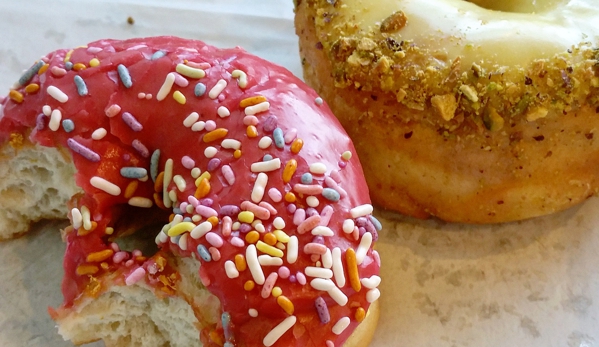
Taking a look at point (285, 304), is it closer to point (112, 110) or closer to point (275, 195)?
point (275, 195)

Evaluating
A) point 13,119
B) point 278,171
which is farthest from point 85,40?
point 278,171

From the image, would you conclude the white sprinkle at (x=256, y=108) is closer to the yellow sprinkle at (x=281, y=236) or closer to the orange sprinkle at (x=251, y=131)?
the orange sprinkle at (x=251, y=131)

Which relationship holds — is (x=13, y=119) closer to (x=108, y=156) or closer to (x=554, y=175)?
(x=108, y=156)

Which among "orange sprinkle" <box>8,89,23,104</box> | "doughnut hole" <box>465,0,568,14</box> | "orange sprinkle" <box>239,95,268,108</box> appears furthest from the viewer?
"doughnut hole" <box>465,0,568,14</box>

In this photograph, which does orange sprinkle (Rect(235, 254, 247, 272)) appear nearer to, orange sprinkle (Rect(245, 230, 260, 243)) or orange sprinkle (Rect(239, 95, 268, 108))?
orange sprinkle (Rect(245, 230, 260, 243))

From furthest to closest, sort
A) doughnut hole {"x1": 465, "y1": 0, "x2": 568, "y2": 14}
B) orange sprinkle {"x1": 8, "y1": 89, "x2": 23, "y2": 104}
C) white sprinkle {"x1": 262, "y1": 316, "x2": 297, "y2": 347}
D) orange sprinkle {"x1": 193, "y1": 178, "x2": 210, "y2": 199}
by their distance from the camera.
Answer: doughnut hole {"x1": 465, "y1": 0, "x2": 568, "y2": 14} → orange sprinkle {"x1": 8, "y1": 89, "x2": 23, "y2": 104} → orange sprinkle {"x1": 193, "y1": 178, "x2": 210, "y2": 199} → white sprinkle {"x1": 262, "y1": 316, "x2": 297, "y2": 347}

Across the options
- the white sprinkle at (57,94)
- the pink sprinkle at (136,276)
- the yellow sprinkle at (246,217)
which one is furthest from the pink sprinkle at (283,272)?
the white sprinkle at (57,94)

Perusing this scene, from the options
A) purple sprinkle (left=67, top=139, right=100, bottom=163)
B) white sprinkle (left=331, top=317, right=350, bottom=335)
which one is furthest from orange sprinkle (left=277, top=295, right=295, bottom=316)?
purple sprinkle (left=67, top=139, right=100, bottom=163)
